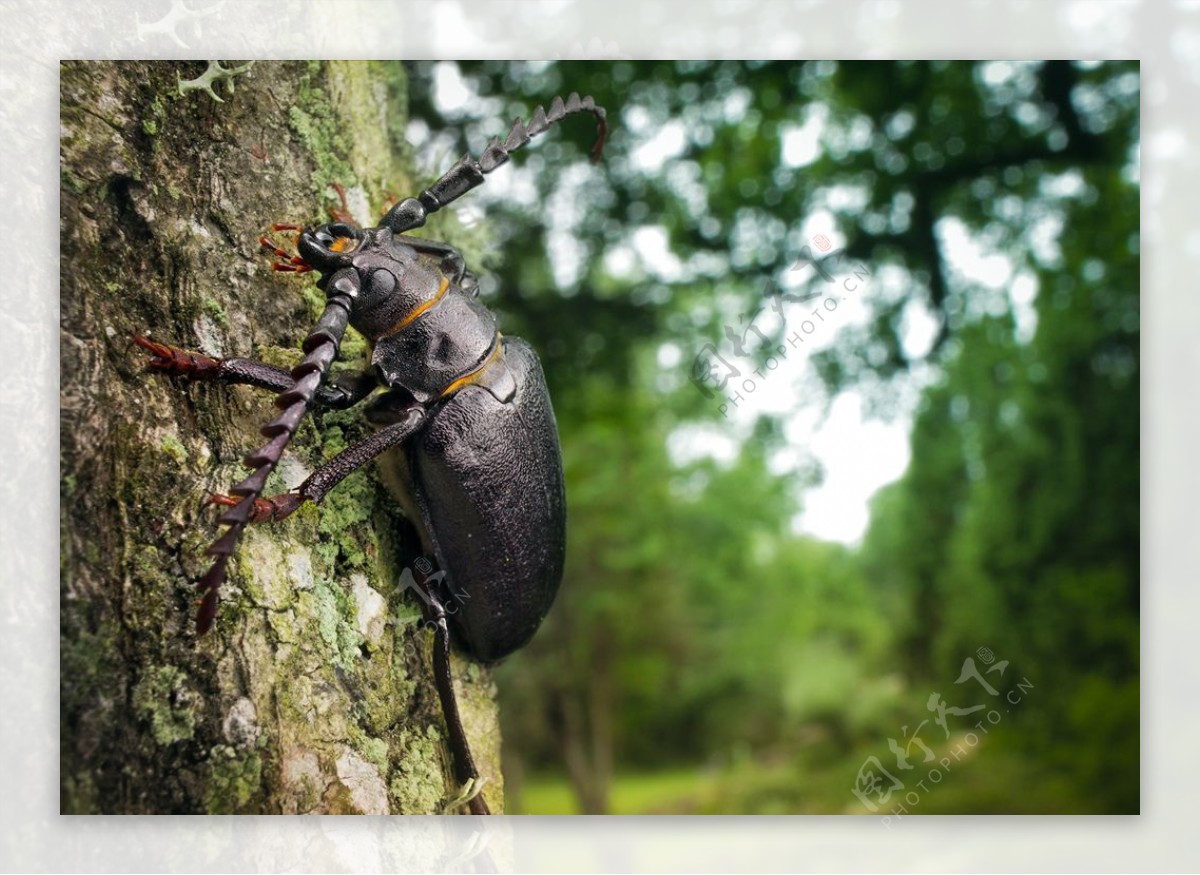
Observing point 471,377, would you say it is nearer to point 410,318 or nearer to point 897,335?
point 410,318

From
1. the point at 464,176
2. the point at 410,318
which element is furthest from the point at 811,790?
the point at 464,176

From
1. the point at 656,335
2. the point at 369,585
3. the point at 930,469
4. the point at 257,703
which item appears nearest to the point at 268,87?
the point at 369,585

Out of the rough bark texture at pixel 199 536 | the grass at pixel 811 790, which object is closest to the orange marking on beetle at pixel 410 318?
the rough bark texture at pixel 199 536

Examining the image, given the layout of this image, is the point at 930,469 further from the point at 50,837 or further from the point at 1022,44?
the point at 50,837

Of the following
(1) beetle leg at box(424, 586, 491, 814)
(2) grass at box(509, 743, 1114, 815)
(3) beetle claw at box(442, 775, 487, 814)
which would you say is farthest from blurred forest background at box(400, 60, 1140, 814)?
(3) beetle claw at box(442, 775, 487, 814)

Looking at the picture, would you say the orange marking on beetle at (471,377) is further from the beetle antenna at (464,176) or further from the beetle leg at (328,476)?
the beetle antenna at (464,176)

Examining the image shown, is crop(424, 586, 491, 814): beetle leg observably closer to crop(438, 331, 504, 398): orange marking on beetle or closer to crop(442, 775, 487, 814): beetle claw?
crop(442, 775, 487, 814): beetle claw

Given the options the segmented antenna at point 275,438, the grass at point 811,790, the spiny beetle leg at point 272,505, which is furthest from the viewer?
the grass at point 811,790
